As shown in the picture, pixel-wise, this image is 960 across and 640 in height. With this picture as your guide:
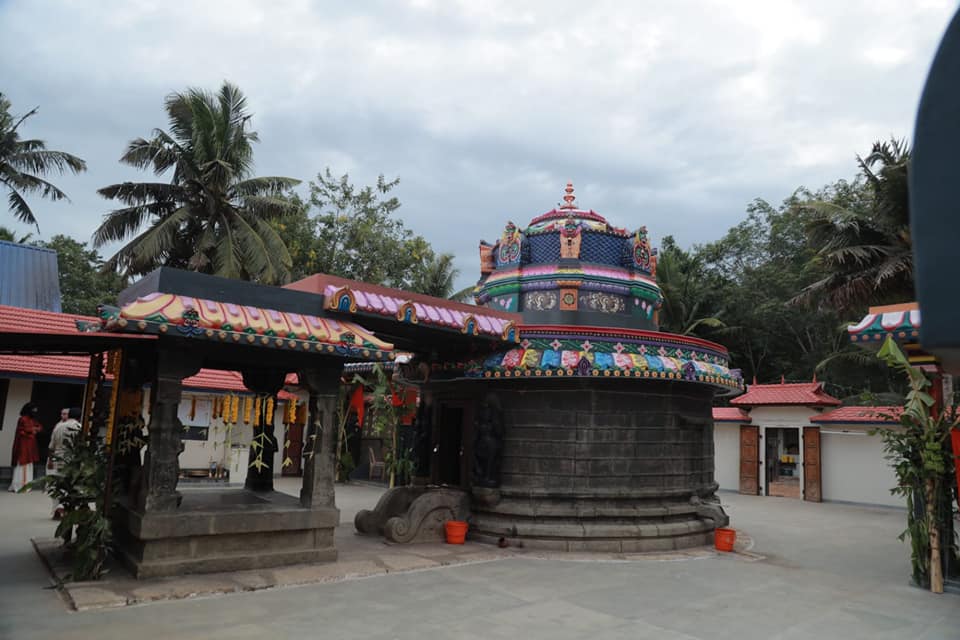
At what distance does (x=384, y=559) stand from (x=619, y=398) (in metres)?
4.05

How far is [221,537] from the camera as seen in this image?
7.29 m

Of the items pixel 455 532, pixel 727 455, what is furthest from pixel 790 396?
pixel 455 532

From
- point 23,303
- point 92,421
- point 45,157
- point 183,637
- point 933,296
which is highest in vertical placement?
point 45,157

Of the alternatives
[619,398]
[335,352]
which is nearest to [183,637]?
[335,352]

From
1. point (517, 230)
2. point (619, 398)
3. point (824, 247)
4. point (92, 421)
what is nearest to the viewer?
point (92, 421)

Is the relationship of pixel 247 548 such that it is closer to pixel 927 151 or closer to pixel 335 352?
pixel 335 352

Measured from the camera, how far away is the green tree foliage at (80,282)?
2780 cm

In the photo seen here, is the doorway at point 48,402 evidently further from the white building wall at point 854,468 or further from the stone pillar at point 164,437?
the white building wall at point 854,468

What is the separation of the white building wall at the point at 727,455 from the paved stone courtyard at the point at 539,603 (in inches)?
419

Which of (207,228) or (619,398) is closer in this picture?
(619,398)

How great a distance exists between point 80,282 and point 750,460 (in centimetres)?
2727

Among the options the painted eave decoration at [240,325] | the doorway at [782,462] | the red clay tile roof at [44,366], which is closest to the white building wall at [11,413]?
the red clay tile roof at [44,366]

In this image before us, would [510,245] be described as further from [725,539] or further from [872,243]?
[872,243]

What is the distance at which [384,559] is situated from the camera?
27.1 feet
